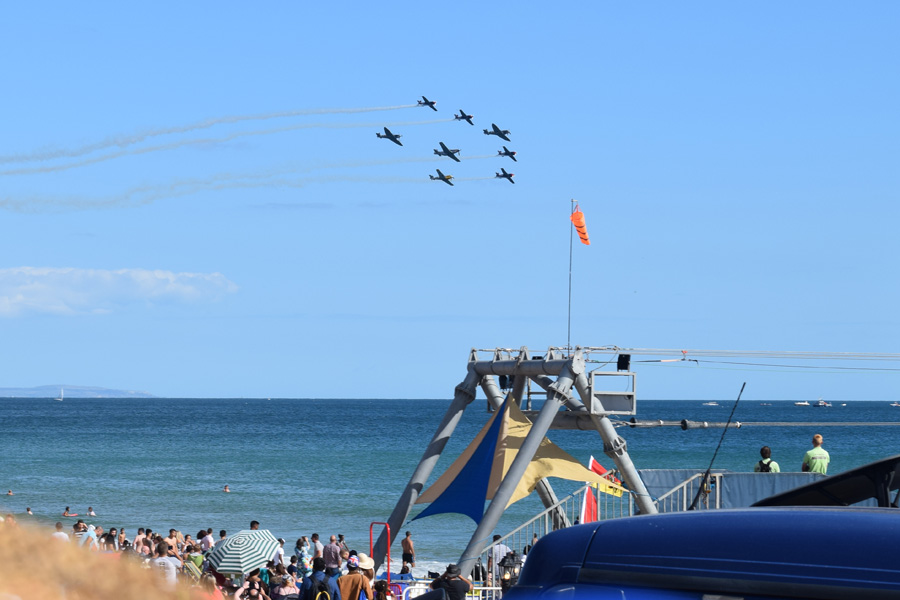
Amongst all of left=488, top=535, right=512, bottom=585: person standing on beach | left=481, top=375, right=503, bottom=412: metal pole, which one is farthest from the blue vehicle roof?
left=481, top=375, right=503, bottom=412: metal pole

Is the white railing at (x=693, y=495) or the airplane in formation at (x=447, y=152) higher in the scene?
the airplane in formation at (x=447, y=152)

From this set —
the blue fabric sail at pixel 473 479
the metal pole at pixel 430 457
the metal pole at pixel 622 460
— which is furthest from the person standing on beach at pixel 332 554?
the metal pole at pixel 622 460

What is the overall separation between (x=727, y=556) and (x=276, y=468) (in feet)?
270

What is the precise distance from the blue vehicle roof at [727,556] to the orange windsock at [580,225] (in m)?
19.1

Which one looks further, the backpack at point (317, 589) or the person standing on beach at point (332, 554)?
the person standing on beach at point (332, 554)

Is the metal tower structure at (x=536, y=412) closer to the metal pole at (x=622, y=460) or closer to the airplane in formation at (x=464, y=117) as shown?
the metal pole at (x=622, y=460)

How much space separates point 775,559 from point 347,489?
213 feet

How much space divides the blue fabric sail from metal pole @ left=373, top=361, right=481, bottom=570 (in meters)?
0.59

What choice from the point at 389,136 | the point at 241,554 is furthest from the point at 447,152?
the point at 241,554

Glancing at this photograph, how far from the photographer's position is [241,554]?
660 inches

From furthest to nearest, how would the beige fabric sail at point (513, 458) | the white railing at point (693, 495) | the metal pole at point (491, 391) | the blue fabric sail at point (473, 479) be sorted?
1. the metal pole at point (491, 391)
2. the blue fabric sail at point (473, 479)
3. the beige fabric sail at point (513, 458)
4. the white railing at point (693, 495)

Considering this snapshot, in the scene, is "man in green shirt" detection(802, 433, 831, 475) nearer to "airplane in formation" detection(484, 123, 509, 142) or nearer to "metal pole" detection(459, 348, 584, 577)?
"metal pole" detection(459, 348, 584, 577)

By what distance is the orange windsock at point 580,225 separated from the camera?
69.7ft

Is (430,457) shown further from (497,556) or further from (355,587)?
(355,587)
